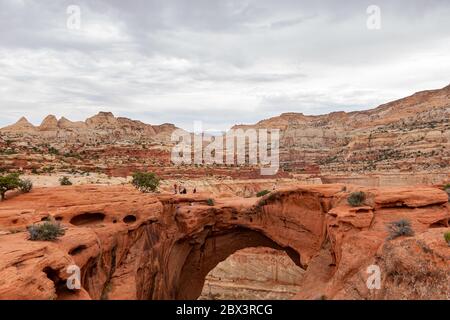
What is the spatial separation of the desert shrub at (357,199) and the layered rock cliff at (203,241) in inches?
9.9

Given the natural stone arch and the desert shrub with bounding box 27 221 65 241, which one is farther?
the natural stone arch

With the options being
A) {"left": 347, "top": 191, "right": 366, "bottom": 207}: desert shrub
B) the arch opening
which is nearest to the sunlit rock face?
the arch opening

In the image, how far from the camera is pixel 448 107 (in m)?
84.5

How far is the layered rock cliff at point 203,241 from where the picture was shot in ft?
30.5

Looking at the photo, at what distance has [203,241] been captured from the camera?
23.3m

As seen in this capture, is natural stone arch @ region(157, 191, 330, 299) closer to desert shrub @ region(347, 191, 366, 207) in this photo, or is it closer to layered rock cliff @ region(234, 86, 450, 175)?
desert shrub @ region(347, 191, 366, 207)

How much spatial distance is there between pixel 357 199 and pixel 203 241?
36.9ft

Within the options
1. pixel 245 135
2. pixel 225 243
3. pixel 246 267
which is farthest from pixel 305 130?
pixel 225 243

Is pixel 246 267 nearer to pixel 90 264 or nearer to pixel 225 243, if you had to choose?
pixel 225 243

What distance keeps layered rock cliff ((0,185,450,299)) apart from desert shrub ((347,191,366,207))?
9.9 inches

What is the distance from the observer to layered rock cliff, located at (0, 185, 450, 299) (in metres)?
9.30

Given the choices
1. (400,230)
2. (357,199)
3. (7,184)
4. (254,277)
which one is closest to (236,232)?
(357,199)

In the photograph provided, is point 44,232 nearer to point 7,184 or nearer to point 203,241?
point 7,184

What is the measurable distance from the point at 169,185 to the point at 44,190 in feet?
102
